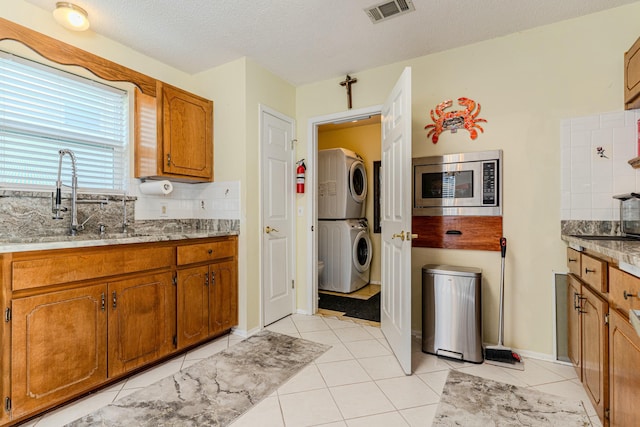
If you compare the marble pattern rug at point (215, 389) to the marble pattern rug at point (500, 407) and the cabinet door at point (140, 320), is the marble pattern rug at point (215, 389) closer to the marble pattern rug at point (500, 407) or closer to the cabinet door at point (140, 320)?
the cabinet door at point (140, 320)

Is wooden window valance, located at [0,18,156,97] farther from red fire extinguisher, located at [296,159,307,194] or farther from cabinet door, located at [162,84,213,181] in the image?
red fire extinguisher, located at [296,159,307,194]

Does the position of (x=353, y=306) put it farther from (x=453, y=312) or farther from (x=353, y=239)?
(x=453, y=312)

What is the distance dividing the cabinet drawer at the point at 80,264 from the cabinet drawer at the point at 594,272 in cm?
252

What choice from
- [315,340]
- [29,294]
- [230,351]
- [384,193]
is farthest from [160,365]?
[384,193]

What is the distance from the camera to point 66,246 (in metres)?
1.61

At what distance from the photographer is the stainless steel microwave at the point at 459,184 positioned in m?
2.34

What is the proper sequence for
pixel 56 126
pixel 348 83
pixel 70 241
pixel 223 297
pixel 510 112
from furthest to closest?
pixel 348 83 < pixel 223 297 < pixel 510 112 < pixel 56 126 < pixel 70 241

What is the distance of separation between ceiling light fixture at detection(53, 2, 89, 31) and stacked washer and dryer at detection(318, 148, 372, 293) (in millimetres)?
2669

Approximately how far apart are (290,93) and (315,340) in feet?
8.18

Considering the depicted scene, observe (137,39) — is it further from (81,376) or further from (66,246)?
(81,376)

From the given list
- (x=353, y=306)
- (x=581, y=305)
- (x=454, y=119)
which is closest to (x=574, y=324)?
(x=581, y=305)

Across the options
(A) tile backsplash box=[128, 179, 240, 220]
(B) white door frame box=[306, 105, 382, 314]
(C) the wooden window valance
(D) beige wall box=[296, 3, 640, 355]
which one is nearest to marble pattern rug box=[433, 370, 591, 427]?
(D) beige wall box=[296, 3, 640, 355]

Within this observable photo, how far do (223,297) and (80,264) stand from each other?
111 cm

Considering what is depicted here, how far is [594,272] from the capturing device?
150cm
